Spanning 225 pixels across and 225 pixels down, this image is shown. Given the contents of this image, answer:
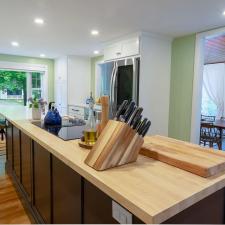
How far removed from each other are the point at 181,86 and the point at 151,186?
122 inches

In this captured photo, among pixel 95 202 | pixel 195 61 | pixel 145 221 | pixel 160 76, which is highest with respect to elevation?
pixel 195 61

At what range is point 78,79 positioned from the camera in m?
5.82

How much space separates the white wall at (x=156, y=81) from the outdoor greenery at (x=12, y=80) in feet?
14.7

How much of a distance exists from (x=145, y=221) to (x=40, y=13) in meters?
2.72

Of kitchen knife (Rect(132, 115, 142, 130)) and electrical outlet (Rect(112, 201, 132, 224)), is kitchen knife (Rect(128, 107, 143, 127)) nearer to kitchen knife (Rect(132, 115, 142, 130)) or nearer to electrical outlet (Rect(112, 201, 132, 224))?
kitchen knife (Rect(132, 115, 142, 130))

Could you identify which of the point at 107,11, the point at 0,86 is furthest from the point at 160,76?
the point at 0,86

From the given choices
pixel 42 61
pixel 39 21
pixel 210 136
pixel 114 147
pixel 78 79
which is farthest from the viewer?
pixel 42 61

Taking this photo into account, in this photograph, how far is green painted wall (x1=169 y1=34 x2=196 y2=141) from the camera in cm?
349

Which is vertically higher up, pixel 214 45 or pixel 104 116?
pixel 214 45

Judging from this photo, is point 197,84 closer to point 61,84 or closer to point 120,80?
point 120,80

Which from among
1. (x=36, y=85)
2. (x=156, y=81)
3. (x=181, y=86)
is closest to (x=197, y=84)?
(x=181, y=86)

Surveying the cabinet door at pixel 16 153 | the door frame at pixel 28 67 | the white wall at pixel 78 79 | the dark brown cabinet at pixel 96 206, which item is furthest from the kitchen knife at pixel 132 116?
the door frame at pixel 28 67

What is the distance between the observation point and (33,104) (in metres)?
2.56

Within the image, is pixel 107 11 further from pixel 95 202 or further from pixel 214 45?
pixel 214 45
